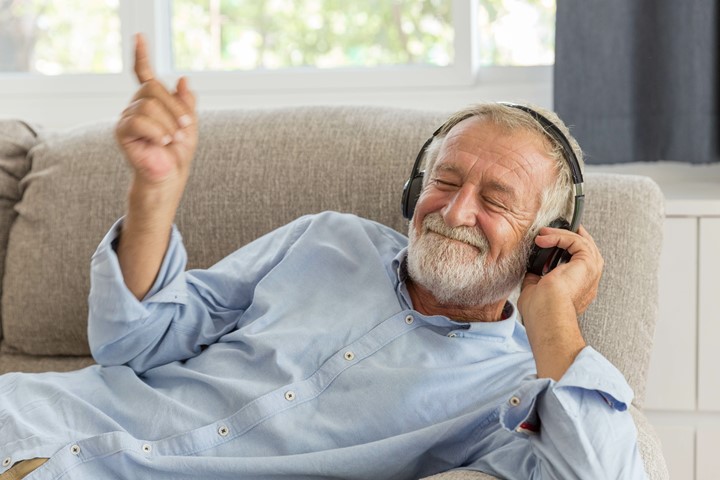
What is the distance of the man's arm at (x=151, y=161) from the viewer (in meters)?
1.31

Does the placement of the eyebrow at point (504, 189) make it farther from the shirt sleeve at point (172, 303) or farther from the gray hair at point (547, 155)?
the shirt sleeve at point (172, 303)

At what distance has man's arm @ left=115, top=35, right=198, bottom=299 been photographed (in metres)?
1.31

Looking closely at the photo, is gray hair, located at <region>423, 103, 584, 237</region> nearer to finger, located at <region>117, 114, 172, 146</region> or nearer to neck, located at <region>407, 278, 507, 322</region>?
neck, located at <region>407, 278, 507, 322</region>

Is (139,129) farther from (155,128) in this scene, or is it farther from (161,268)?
(161,268)

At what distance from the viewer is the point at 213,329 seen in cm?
166

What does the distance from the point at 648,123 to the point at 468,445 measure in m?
1.12

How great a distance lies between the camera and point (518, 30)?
8.49 feet

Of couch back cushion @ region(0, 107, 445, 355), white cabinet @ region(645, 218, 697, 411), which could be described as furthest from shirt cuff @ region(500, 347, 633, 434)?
white cabinet @ region(645, 218, 697, 411)

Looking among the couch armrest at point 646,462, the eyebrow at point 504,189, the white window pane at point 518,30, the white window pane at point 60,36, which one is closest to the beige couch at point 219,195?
the eyebrow at point 504,189

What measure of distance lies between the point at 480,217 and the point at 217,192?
64cm

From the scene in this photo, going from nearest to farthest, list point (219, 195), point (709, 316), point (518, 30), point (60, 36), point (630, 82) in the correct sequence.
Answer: point (219, 195) < point (709, 316) < point (630, 82) < point (518, 30) < point (60, 36)

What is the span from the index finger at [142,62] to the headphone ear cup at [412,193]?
0.50 meters

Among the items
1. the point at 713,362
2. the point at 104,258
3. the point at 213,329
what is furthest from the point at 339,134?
the point at 713,362

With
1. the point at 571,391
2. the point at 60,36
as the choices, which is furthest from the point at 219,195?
the point at 60,36
